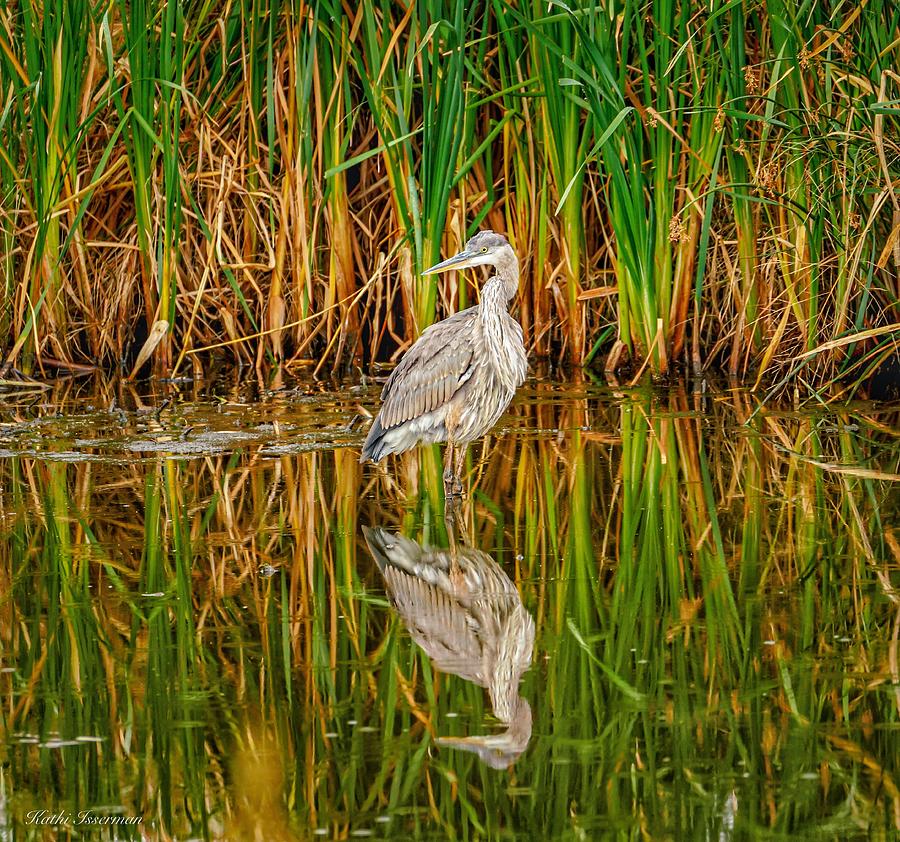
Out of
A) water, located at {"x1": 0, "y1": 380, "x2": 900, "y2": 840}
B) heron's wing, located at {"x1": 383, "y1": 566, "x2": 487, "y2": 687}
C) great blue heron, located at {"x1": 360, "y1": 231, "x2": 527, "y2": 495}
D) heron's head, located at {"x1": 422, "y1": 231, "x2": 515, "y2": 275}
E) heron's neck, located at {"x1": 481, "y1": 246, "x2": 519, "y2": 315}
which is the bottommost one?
heron's wing, located at {"x1": 383, "y1": 566, "x2": 487, "y2": 687}

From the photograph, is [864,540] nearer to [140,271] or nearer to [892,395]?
[892,395]

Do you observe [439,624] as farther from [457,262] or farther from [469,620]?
[457,262]

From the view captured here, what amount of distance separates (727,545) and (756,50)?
3.52 meters

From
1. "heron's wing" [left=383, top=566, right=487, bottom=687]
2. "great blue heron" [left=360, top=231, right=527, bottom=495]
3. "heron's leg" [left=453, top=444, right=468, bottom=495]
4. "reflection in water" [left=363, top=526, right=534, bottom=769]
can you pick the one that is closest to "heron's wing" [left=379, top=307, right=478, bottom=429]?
"great blue heron" [left=360, top=231, right=527, bottom=495]

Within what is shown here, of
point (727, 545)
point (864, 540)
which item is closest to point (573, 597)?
point (727, 545)

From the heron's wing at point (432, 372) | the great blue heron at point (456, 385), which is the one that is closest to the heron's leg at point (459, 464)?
→ the great blue heron at point (456, 385)

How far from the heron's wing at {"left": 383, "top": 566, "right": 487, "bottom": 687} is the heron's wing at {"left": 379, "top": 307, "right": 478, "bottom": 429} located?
1.46 metres

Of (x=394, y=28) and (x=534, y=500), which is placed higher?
(x=394, y=28)

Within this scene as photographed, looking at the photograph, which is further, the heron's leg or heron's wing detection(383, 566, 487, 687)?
the heron's leg

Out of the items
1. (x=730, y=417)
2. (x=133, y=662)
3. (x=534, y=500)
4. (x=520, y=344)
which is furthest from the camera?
(x=730, y=417)

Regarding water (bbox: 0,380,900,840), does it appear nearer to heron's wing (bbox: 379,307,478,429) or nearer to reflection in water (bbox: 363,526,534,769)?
reflection in water (bbox: 363,526,534,769)

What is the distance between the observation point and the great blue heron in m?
5.86

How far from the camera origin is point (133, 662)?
3.62 metres

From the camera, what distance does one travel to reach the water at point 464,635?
9.29 ft
